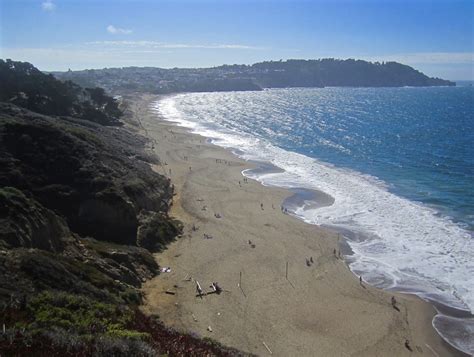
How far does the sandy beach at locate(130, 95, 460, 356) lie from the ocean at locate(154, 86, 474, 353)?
5.37ft

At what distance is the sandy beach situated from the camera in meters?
19.8

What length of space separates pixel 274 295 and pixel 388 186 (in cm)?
2509

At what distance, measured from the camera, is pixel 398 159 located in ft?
184

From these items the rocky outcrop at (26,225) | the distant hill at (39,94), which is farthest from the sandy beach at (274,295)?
the distant hill at (39,94)

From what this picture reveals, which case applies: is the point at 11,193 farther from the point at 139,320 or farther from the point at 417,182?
the point at 417,182

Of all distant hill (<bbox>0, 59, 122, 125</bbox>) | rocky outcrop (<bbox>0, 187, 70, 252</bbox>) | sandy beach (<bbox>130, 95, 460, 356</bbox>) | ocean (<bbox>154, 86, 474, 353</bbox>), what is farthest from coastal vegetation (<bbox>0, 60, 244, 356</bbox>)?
distant hill (<bbox>0, 59, 122, 125</bbox>)

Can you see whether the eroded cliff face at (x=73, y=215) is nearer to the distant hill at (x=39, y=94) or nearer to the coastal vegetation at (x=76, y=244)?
the coastal vegetation at (x=76, y=244)

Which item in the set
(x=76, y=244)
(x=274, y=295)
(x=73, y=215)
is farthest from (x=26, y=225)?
(x=274, y=295)

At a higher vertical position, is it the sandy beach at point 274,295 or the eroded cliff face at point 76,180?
the eroded cliff face at point 76,180

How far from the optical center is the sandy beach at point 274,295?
1983 cm

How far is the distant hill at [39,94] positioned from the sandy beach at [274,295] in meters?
26.6

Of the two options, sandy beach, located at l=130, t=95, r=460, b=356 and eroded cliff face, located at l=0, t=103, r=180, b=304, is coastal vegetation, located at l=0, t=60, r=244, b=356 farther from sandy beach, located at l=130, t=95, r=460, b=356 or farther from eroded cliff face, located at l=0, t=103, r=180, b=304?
sandy beach, located at l=130, t=95, r=460, b=356

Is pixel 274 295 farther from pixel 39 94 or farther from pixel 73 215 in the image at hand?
pixel 39 94

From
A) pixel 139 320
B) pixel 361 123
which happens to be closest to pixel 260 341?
pixel 139 320
